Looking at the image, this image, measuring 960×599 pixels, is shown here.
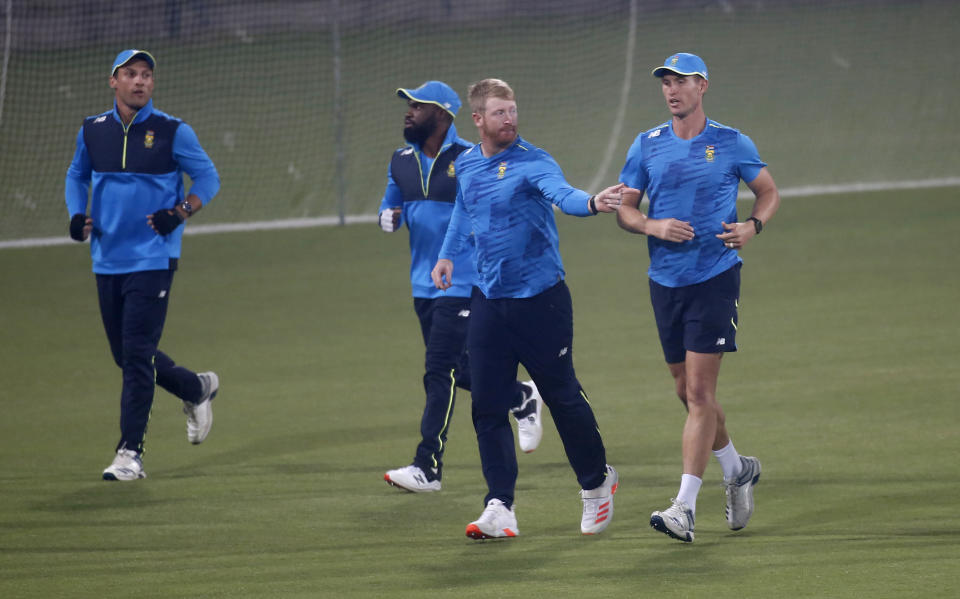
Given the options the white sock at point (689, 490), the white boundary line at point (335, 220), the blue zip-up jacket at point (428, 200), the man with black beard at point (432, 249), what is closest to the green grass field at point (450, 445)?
the white sock at point (689, 490)

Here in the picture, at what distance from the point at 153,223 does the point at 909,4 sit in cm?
2145

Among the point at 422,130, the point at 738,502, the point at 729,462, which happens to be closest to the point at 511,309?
the point at 729,462

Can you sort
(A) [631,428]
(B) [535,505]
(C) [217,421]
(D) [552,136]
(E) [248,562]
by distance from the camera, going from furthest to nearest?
(D) [552,136], (C) [217,421], (A) [631,428], (B) [535,505], (E) [248,562]

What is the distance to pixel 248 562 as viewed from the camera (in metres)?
6.21

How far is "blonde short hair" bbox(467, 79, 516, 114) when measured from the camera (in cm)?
636

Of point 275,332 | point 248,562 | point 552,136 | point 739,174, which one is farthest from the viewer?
point 552,136

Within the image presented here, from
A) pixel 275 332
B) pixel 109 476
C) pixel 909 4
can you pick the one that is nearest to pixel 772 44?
pixel 909 4

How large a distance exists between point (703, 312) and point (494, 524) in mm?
1312

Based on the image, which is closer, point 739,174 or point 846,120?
point 739,174

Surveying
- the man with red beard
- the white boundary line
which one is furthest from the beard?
the white boundary line

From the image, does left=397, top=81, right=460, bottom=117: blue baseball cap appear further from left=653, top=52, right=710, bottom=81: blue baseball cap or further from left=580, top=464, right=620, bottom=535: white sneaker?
left=580, top=464, right=620, bottom=535: white sneaker

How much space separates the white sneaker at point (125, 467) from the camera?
26.4 ft

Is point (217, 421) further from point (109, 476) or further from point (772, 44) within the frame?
point (772, 44)

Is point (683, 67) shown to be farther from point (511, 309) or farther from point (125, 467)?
point (125, 467)
